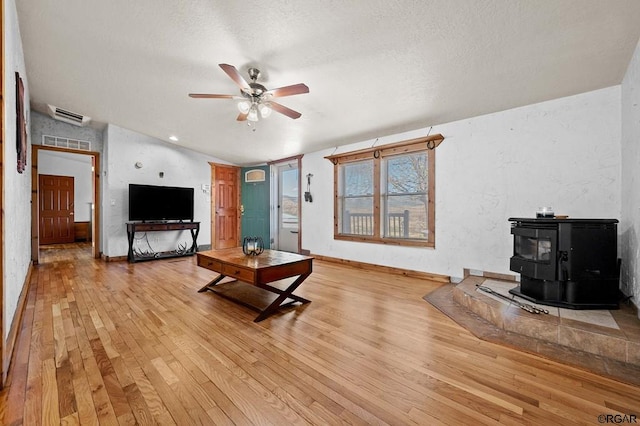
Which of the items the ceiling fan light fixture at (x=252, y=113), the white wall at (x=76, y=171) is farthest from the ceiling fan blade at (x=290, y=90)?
the white wall at (x=76, y=171)

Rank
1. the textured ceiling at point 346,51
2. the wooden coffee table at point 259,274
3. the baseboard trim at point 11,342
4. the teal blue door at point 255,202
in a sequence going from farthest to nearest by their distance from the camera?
the teal blue door at point 255,202
the wooden coffee table at point 259,274
the textured ceiling at point 346,51
the baseboard trim at point 11,342

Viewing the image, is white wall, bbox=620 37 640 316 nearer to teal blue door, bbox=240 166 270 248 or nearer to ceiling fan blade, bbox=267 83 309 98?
ceiling fan blade, bbox=267 83 309 98

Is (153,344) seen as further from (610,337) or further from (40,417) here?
(610,337)

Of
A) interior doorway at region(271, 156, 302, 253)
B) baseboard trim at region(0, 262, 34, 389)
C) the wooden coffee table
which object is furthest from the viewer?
interior doorway at region(271, 156, 302, 253)

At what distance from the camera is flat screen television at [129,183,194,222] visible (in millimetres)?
5295

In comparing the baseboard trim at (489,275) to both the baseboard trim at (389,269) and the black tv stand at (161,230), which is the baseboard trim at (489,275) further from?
the black tv stand at (161,230)

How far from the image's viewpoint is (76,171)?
8203 mm

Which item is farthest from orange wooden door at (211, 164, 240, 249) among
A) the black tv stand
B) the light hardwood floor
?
the light hardwood floor

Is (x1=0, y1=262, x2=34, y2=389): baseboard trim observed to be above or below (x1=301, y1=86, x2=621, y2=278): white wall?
below

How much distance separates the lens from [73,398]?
4.68 ft

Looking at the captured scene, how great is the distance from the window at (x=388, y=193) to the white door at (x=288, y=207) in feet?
4.18

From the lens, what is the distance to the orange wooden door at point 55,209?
7578mm

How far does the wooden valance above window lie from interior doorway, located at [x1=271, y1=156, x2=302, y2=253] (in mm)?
1262

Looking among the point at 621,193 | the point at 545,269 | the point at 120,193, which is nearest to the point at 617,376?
the point at 545,269
